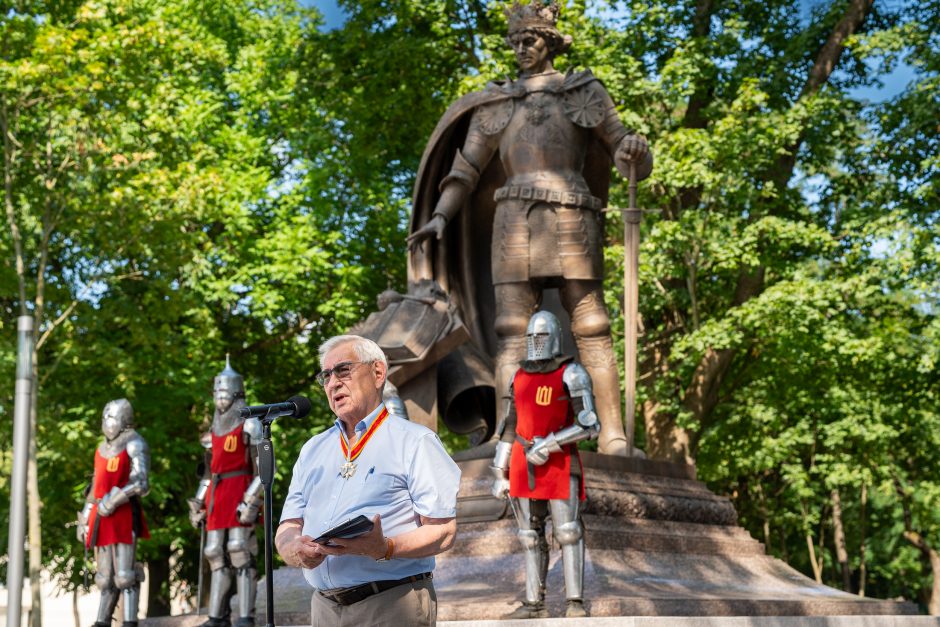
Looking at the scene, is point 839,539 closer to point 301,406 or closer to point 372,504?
point 301,406

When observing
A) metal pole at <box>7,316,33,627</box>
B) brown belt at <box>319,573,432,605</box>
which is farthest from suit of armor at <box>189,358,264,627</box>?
brown belt at <box>319,573,432,605</box>

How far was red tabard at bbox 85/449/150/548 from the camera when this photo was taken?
1035cm

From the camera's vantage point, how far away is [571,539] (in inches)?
324

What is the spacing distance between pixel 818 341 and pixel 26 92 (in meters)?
11.6

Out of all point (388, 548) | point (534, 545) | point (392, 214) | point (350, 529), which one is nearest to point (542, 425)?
point (534, 545)

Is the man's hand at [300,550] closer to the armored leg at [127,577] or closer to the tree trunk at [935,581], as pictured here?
the armored leg at [127,577]

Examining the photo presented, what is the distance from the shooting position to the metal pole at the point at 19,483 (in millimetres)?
13375

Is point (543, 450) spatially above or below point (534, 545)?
above

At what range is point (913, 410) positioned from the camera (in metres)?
22.5

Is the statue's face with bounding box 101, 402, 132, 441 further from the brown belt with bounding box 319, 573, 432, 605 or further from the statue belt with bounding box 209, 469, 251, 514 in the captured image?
the brown belt with bounding box 319, 573, 432, 605

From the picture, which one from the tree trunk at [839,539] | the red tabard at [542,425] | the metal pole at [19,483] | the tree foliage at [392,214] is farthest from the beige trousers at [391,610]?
the tree trunk at [839,539]

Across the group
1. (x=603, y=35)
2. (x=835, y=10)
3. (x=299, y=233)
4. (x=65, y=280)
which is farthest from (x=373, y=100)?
(x=835, y=10)

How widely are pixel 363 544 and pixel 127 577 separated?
7024mm

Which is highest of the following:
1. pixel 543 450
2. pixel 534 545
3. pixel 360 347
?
pixel 360 347
